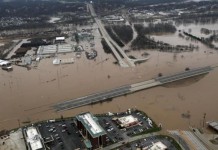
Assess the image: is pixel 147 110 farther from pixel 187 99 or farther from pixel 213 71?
pixel 213 71

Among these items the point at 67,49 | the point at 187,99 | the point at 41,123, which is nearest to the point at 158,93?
the point at 187,99

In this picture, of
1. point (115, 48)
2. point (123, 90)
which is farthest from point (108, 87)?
point (115, 48)

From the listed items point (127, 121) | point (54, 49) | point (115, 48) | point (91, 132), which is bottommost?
point (127, 121)

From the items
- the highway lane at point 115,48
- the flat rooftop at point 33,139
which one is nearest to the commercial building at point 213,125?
the flat rooftop at point 33,139

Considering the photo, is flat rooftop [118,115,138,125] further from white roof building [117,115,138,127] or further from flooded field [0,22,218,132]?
flooded field [0,22,218,132]

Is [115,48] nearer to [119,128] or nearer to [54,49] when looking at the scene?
[54,49]

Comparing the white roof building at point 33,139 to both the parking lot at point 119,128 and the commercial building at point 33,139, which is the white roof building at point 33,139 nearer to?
the commercial building at point 33,139
